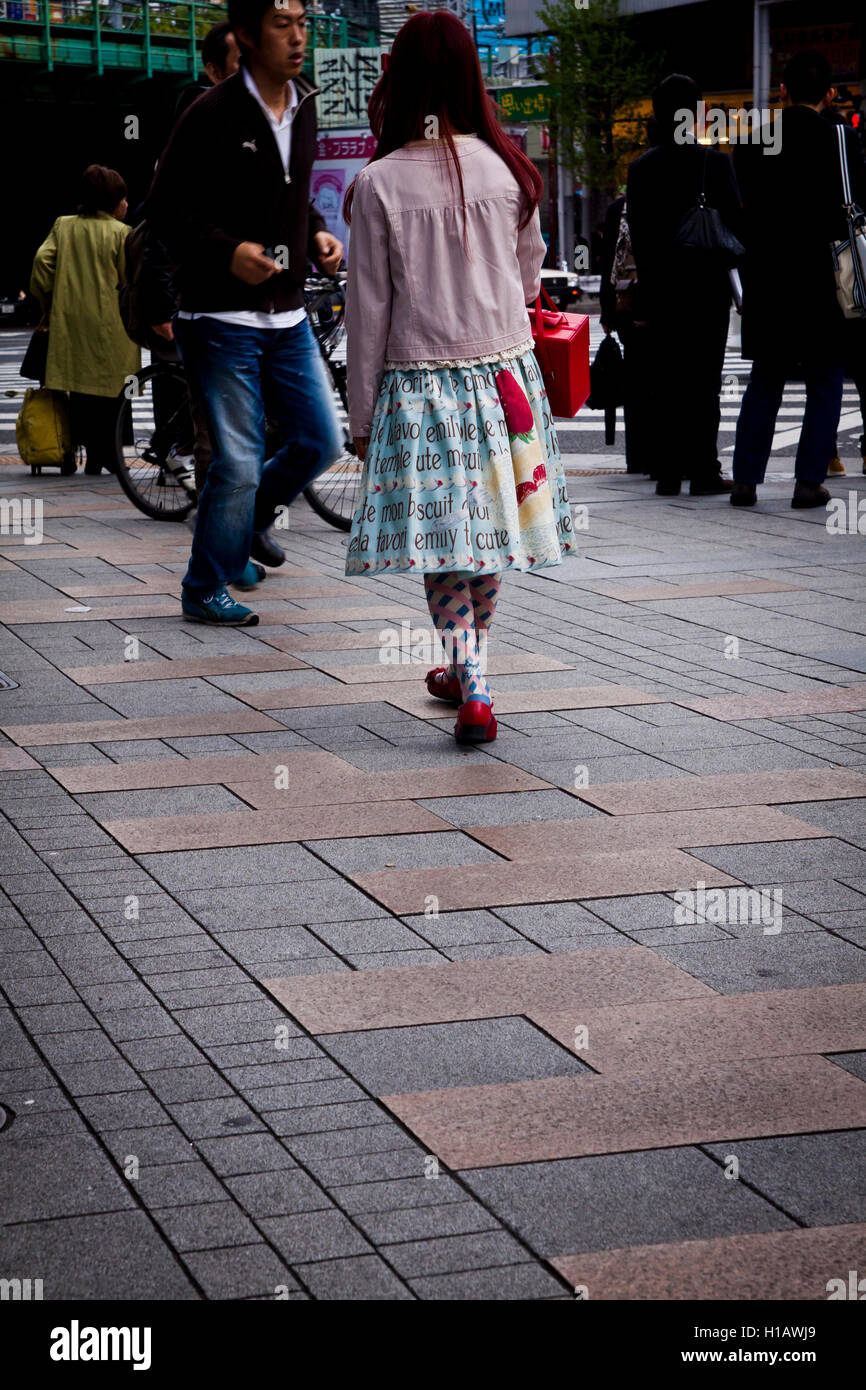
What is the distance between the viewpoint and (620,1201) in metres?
2.57

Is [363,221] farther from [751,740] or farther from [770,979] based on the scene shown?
[770,979]

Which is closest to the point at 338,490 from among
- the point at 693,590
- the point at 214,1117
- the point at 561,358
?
the point at 693,590

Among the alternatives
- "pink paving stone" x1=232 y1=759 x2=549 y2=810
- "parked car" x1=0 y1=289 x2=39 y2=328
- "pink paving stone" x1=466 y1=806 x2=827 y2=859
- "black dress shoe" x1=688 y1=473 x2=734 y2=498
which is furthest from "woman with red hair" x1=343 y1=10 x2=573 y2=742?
"parked car" x1=0 y1=289 x2=39 y2=328

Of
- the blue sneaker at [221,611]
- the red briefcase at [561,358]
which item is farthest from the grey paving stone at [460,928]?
the blue sneaker at [221,611]

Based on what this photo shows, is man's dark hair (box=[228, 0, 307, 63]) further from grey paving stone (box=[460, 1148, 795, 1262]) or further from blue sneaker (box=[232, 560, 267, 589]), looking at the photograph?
grey paving stone (box=[460, 1148, 795, 1262])

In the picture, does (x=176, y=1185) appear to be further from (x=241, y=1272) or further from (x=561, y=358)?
(x=561, y=358)

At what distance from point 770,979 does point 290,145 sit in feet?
13.5

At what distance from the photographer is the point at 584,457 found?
1221cm

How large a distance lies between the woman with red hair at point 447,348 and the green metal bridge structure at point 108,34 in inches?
1369

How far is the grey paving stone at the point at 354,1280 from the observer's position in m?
2.32

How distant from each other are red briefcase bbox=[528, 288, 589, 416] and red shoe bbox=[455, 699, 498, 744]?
89 cm

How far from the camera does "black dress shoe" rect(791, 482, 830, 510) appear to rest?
9.23 m

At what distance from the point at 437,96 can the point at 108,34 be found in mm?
36549

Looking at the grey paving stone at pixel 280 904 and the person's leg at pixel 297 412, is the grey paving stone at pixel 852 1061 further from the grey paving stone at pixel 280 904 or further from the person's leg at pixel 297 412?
the person's leg at pixel 297 412
